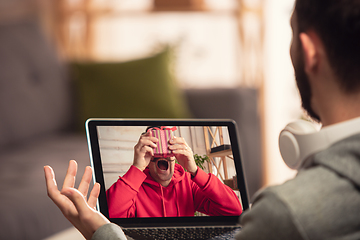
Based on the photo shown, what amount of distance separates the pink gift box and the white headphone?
0.21 metres

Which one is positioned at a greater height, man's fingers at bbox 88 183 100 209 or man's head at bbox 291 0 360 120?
man's head at bbox 291 0 360 120

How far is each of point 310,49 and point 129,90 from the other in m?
1.44

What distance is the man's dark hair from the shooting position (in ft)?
1.26

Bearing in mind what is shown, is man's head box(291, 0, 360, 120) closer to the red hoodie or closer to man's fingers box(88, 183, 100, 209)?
the red hoodie

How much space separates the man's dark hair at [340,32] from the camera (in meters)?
0.38

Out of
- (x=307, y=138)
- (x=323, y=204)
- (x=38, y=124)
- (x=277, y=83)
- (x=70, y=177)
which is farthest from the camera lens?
(x=277, y=83)

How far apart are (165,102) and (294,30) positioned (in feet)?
4.40

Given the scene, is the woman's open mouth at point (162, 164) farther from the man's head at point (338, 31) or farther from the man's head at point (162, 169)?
the man's head at point (338, 31)

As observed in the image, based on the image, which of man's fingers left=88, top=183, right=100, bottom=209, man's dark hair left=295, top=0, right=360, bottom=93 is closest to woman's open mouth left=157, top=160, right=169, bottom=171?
man's fingers left=88, top=183, right=100, bottom=209

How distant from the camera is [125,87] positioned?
1805mm

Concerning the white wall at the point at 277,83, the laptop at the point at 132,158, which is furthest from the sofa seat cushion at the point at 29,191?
the white wall at the point at 277,83

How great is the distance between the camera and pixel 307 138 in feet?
1.49

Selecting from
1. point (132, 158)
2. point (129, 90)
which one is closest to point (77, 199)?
point (132, 158)

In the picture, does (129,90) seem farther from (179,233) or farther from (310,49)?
(310,49)
